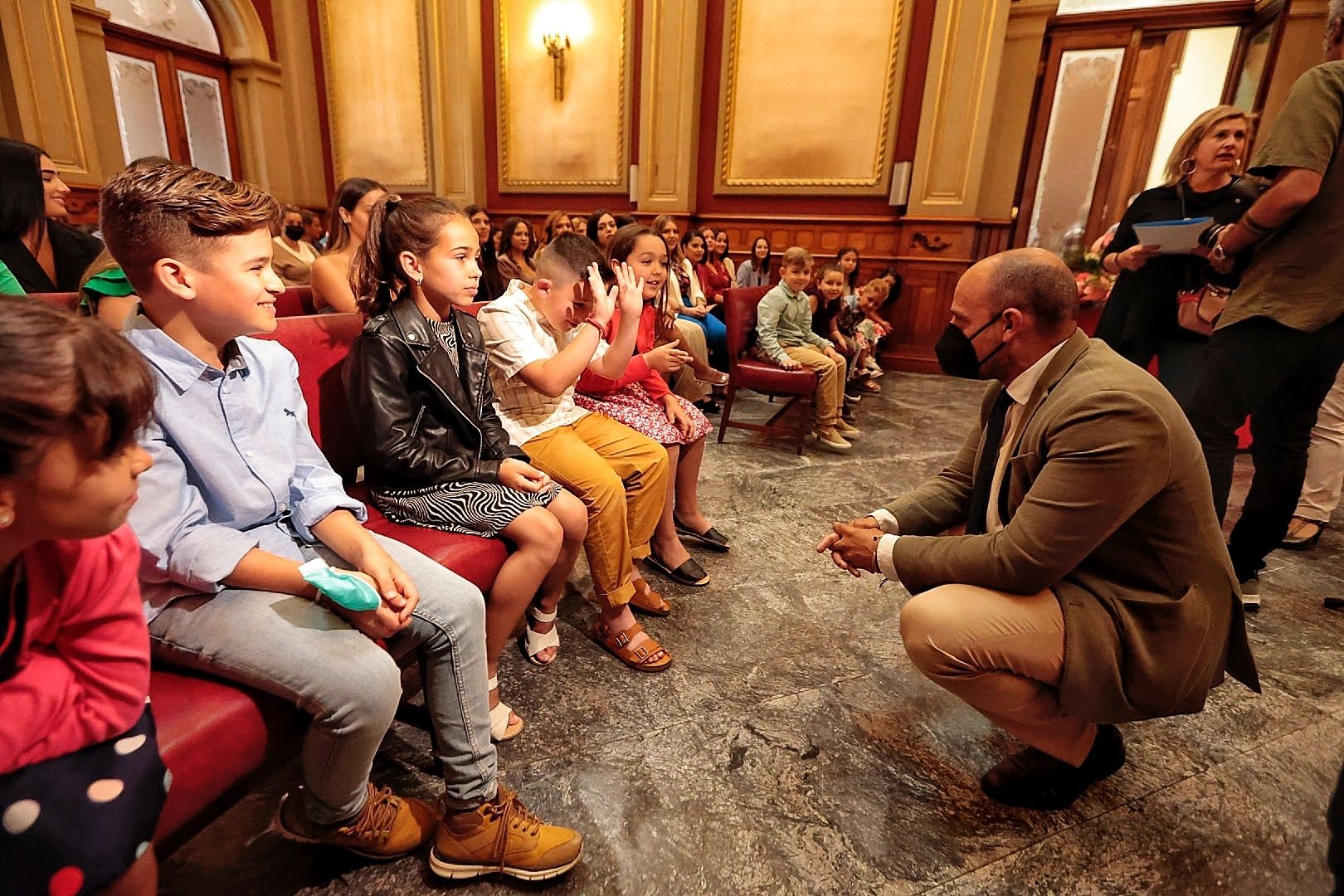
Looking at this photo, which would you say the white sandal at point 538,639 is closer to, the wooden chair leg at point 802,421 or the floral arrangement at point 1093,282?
the wooden chair leg at point 802,421

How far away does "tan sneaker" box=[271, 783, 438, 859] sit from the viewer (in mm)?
1154

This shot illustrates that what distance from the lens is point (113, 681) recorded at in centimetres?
79

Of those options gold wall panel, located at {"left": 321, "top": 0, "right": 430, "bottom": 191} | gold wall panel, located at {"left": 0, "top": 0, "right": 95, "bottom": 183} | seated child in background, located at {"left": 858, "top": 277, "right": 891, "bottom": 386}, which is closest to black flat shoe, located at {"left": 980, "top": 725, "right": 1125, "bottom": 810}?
seated child in background, located at {"left": 858, "top": 277, "right": 891, "bottom": 386}

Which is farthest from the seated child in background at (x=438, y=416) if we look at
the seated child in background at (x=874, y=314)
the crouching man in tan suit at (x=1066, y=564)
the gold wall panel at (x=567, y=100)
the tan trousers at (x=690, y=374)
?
the gold wall panel at (x=567, y=100)

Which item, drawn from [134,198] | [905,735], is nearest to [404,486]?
[134,198]

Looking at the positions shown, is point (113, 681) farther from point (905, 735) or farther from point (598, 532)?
point (905, 735)

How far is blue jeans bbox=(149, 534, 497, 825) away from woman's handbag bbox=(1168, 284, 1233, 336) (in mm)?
2506

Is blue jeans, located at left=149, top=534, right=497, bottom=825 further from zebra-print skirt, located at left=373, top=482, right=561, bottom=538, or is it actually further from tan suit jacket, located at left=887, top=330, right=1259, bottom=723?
tan suit jacket, located at left=887, top=330, right=1259, bottom=723

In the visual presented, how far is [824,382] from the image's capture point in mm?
4000

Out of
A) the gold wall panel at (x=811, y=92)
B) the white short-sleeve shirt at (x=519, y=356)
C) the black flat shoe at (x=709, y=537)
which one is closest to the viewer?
the white short-sleeve shirt at (x=519, y=356)

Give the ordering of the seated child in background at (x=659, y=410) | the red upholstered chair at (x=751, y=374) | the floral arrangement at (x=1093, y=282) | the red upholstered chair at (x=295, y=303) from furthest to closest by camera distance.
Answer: the red upholstered chair at (x=751, y=374) → the floral arrangement at (x=1093, y=282) → the red upholstered chair at (x=295, y=303) → the seated child in background at (x=659, y=410)

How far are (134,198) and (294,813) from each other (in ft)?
3.49

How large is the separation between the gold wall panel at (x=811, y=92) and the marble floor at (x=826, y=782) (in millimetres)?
5487

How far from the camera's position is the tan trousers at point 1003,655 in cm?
130
